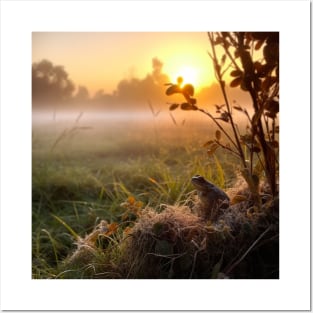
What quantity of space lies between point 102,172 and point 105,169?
34 millimetres

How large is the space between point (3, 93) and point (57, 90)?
1.33ft

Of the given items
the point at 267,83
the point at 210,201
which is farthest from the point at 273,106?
the point at 210,201

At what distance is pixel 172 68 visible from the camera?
285 centimetres

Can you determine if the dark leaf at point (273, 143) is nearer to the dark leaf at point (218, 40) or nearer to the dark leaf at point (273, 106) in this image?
the dark leaf at point (273, 106)

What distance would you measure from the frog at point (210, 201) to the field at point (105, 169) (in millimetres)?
188

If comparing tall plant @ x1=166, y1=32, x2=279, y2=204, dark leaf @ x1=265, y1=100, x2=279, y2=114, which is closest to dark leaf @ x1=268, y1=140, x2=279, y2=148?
tall plant @ x1=166, y1=32, x2=279, y2=204

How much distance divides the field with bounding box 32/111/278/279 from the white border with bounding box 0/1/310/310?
0.66 ft

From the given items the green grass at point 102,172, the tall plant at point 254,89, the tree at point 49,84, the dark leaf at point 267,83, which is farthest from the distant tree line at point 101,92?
the dark leaf at point 267,83

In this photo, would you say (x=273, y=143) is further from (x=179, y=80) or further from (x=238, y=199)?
(x=179, y=80)

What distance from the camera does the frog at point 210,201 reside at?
2.65 metres

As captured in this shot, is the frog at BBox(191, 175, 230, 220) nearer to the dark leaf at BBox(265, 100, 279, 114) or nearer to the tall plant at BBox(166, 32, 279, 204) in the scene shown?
the tall plant at BBox(166, 32, 279, 204)

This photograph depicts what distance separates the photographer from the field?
3.10 metres

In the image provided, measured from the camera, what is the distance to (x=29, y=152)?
8.70ft

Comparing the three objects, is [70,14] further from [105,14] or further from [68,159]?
[68,159]
